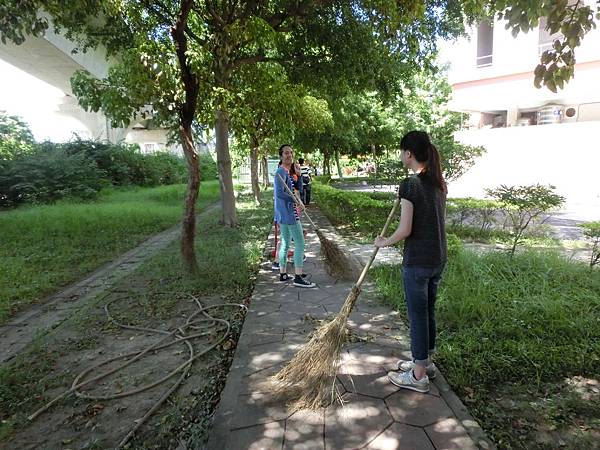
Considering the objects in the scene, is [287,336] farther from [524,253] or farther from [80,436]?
[524,253]

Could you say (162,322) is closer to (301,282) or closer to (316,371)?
(301,282)

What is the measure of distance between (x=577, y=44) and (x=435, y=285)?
1.92 m

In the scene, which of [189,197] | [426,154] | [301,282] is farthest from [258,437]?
[189,197]

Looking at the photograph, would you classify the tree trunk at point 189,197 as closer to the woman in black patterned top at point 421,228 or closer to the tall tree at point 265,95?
the tall tree at point 265,95

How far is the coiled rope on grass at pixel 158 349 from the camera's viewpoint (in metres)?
2.71

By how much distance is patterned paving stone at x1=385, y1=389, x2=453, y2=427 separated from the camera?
7.72 ft

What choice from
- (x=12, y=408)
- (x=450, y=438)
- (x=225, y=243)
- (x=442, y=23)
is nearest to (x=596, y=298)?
(x=450, y=438)

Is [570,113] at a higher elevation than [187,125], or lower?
higher

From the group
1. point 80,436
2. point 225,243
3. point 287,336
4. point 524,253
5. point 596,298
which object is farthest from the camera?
point 225,243

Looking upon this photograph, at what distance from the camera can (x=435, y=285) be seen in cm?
263

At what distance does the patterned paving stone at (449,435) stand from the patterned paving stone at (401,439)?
0.04 metres

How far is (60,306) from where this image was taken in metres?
4.80

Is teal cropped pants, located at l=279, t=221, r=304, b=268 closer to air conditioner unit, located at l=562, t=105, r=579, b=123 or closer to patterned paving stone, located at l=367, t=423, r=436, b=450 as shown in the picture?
patterned paving stone, located at l=367, t=423, r=436, b=450

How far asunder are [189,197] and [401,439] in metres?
3.73
